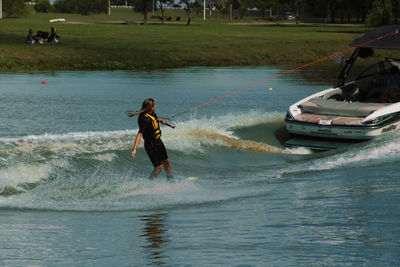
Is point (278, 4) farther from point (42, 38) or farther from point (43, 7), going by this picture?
point (42, 38)

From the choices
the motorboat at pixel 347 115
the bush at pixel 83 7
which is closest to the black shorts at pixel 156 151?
the motorboat at pixel 347 115

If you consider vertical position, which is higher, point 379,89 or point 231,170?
point 379,89

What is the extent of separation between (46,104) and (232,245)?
1569 centimetres

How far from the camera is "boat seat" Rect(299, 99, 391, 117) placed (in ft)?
46.8

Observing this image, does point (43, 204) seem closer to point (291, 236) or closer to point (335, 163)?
point (291, 236)

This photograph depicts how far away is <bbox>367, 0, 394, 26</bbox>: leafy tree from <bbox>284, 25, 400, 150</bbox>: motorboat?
46.8 metres

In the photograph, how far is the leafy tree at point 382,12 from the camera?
6088 cm

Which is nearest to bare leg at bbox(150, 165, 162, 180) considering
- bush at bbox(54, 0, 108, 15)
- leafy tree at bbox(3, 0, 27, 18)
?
leafy tree at bbox(3, 0, 27, 18)

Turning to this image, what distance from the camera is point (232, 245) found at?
708 centimetres

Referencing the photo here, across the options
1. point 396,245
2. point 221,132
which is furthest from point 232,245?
point 221,132

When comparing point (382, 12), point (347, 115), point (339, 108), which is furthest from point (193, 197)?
point (382, 12)

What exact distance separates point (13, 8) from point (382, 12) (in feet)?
194

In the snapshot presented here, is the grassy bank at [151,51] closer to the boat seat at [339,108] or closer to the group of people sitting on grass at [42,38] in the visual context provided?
the group of people sitting on grass at [42,38]

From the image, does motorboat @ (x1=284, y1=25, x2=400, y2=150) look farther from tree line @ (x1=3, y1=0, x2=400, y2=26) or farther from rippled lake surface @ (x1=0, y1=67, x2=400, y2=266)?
tree line @ (x1=3, y1=0, x2=400, y2=26)
